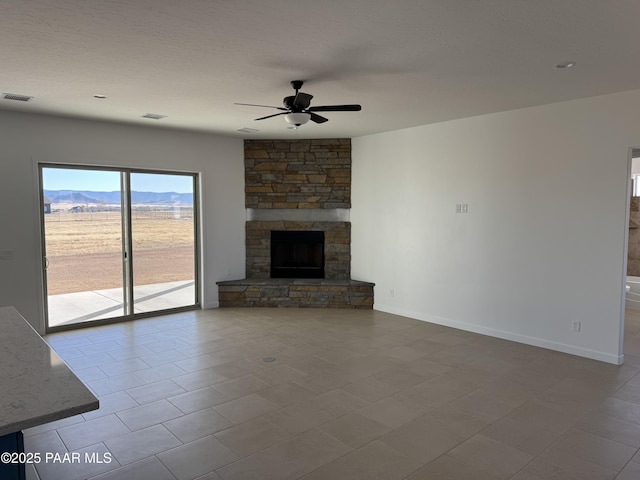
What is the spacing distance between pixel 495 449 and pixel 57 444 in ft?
9.50

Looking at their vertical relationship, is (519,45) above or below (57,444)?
above

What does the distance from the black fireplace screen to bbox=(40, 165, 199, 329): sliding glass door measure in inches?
53.0

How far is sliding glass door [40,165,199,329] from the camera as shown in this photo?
18.2 feet

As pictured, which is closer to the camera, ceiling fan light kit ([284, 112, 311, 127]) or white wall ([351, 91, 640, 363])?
ceiling fan light kit ([284, 112, 311, 127])

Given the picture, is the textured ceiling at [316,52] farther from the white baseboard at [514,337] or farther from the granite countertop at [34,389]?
the white baseboard at [514,337]

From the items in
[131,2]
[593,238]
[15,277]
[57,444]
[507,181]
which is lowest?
[57,444]

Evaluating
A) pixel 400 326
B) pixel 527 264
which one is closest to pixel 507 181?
pixel 527 264

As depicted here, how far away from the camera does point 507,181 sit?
5125 mm

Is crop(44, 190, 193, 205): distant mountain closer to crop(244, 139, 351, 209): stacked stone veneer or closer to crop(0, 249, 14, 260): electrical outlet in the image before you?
crop(0, 249, 14, 260): electrical outlet

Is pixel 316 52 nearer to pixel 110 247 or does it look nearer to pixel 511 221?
pixel 511 221

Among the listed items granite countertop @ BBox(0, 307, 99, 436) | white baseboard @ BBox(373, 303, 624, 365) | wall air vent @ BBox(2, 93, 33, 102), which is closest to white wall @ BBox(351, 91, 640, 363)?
white baseboard @ BBox(373, 303, 624, 365)

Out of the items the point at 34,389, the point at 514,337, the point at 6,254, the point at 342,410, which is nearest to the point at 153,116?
the point at 6,254

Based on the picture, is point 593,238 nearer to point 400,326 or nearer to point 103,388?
point 400,326

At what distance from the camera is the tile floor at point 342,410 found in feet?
8.51
